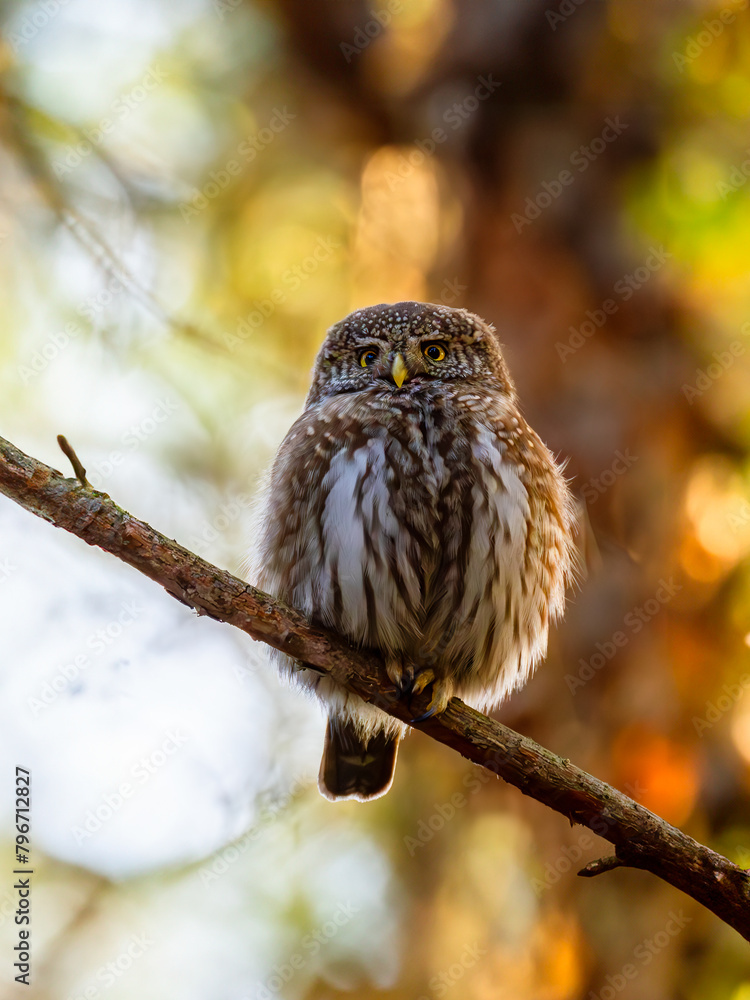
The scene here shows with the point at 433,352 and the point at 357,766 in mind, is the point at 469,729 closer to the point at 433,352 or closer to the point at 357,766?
the point at 357,766

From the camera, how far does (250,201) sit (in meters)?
6.21

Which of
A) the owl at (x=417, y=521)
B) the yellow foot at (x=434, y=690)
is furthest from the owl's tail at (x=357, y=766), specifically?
the yellow foot at (x=434, y=690)

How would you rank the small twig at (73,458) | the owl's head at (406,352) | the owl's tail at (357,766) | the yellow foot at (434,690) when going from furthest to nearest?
the owl's tail at (357,766), the owl's head at (406,352), the yellow foot at (434,690), the small twig at (73,458)

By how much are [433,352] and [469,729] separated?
1.76 meters

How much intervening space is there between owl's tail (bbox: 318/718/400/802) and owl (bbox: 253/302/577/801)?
88mm

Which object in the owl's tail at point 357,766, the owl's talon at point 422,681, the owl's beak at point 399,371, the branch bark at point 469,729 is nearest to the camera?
the branch bark at point 469,729

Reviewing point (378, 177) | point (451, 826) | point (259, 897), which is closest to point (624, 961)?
point (451, 826)

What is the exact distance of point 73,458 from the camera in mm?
2391

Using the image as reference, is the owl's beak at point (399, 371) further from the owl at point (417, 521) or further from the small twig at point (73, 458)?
the small twig at point (73, 458)

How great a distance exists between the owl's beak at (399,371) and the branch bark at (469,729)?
122cm

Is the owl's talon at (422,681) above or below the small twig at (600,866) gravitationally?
above

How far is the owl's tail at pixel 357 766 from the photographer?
13.6 ft

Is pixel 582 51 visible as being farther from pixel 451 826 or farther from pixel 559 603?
pixel 451 826

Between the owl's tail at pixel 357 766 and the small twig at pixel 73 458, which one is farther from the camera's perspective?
the owl's tail at pixel 357 766
